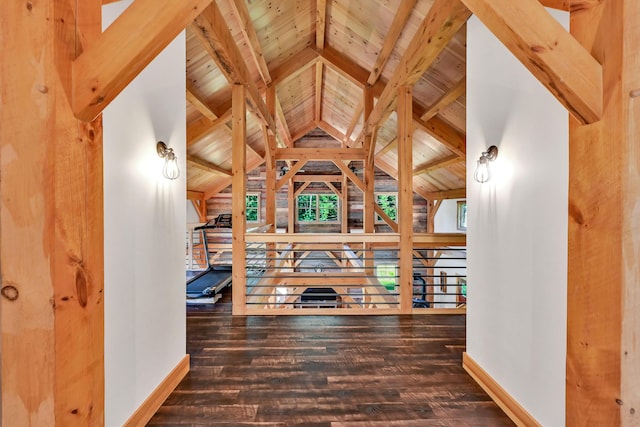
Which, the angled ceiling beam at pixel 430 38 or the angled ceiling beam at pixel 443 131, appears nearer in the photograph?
the angled ceiling beam at pixel 430 38

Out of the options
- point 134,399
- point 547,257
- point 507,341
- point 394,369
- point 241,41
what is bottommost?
point 394,369

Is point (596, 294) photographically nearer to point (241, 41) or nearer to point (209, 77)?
point (241, 41)

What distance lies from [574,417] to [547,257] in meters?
0.70

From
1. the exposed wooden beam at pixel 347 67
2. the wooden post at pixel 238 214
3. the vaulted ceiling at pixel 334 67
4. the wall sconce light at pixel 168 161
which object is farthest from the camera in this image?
the exposed wooden beam at pixel 347 67

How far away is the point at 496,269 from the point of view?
1.97 m

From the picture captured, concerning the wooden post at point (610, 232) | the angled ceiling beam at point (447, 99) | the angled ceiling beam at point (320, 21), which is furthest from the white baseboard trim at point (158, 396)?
the angled ceiling beam at point (320, 21)

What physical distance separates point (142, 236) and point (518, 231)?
2.11 metres

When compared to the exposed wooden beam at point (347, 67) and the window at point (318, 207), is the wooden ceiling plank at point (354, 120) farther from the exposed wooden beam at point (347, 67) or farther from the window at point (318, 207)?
the window at point (318, 207)

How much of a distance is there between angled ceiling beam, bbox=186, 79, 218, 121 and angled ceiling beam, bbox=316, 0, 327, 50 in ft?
6.44

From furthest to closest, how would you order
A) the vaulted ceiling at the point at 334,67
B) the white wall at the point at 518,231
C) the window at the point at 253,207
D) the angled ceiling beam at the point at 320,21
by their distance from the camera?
1. the window at the point at 253,207
2. the angled ceiling beam at the point at 320,21
3. the vaulted ceiling at the point at 334,67
4. the white wall at the point at 518,231

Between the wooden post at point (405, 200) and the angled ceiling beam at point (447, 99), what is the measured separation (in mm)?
779

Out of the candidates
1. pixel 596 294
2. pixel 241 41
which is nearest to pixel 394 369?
pixel 596 294

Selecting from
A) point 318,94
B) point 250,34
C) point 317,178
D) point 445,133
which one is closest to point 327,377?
point 250,34

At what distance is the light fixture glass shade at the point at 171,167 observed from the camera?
6.51 ft
